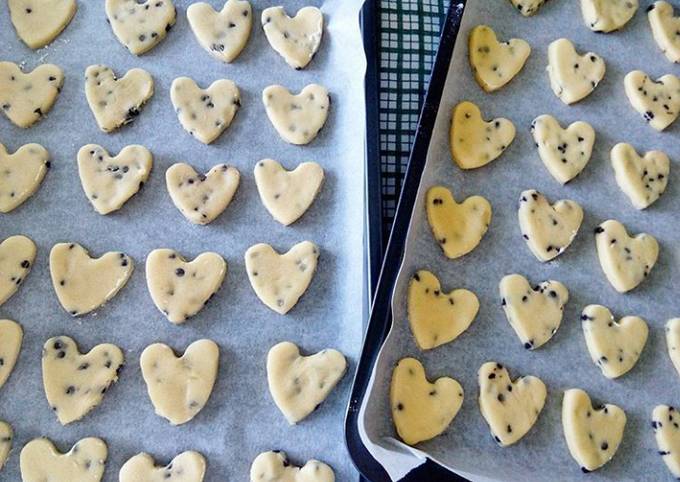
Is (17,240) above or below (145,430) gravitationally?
above

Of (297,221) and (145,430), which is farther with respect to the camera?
(297,221)

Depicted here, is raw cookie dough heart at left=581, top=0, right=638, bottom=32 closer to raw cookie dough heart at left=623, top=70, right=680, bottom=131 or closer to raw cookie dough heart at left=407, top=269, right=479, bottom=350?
raw cookie dough heart at left=623, top=70, right=680, bottom=131

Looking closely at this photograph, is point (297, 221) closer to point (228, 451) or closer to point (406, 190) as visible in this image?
point (406, 190)

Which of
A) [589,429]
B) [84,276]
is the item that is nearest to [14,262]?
[84,276]

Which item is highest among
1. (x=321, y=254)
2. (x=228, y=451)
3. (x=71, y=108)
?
(x=71, y=108)

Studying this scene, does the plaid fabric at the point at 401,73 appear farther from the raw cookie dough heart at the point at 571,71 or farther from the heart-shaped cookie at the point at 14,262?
the heart-shaped cookie at the point at 14,262

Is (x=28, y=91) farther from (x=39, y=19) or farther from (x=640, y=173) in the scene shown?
(x=640, y=173)

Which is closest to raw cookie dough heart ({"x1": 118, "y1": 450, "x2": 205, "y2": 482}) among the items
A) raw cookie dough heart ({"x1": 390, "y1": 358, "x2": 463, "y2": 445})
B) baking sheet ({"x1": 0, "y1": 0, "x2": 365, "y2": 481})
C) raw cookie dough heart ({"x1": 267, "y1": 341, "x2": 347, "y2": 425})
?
baking sheet ({"x1": 0, "y1": 0, "x2": 365, "y2": 481})

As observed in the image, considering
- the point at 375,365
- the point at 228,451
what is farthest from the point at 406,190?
the point at 228,451
